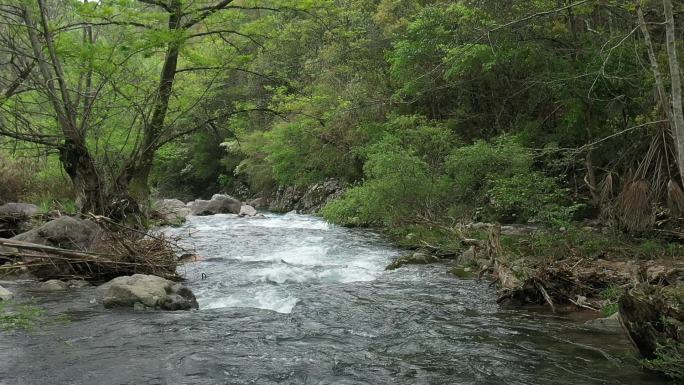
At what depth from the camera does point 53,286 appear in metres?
8.95

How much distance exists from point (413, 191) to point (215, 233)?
6.85 meters

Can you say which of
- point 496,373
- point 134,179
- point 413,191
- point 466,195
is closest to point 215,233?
point 134,179

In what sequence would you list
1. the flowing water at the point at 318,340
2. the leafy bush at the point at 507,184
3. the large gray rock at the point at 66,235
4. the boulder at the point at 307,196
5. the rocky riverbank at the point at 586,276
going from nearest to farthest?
the rocky riverbank at the point at 586,276 < the flowing water at the point at 318,340 < the large gray rock at the point at 66,235 < the leafy bush at the point at 507,184 < the boulder at the point at 307,196

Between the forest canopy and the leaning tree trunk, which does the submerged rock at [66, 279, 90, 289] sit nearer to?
the leaning tree trunk

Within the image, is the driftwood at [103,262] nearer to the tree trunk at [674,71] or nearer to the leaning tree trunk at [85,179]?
the leaning tree trunk at [85,179]

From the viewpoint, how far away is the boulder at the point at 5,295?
7.71 m

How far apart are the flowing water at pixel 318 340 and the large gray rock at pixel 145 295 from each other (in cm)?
25

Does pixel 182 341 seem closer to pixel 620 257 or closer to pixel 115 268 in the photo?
pixel 115 268

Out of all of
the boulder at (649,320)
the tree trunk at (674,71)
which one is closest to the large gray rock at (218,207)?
the tree trunk at (674,71)

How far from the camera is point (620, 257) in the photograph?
9852mm

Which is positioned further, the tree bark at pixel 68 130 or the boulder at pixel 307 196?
the boulder at pixel 307 196

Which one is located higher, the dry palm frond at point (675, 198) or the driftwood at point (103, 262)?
the dry palm frond at point (675, 198)

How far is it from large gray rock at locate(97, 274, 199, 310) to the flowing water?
252 millimetres

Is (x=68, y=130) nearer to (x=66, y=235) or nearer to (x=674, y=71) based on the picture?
(x=66, y=235)
